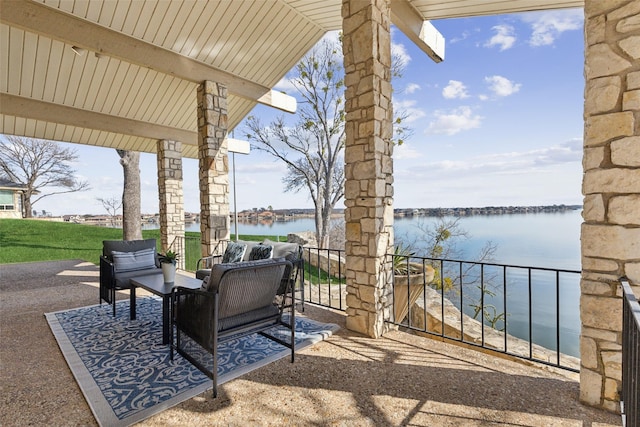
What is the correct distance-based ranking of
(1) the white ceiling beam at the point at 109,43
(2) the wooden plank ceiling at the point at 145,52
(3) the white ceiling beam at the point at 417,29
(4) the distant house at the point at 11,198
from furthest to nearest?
(4) the distant house at the point at 11,198, (2) the wooden plank ceiling at the point at 145,52, (3) the white ceiling beam at the point at 417,29, (1) the white ceiling beam at the point at 109,43

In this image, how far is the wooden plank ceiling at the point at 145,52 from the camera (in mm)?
4156

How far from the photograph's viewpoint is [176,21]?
4676 mm

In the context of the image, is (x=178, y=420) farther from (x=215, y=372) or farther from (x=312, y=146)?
(x=312, y=146)

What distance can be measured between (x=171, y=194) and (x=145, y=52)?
373 centimetres

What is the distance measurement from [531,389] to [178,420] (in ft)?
8.11

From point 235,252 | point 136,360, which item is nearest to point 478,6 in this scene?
point 235,252

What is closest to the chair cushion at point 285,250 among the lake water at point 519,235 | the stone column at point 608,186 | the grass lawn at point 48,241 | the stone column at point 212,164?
the stone column at point 212,164

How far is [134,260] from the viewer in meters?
4.63

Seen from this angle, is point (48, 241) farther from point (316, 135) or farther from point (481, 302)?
point (481, 302)

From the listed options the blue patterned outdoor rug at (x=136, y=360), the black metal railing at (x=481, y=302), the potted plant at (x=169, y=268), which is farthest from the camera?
the potted plant at (x=169, y=268)

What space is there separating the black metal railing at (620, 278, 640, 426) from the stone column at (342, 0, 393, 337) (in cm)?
195

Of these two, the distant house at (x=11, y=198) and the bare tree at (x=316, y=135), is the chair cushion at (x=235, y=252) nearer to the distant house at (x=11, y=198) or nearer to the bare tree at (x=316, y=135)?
the bare tree at (x=316, y=135)

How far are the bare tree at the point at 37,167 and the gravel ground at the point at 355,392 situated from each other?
18.2 metres

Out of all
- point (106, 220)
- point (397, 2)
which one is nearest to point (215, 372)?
point (397, 2)
